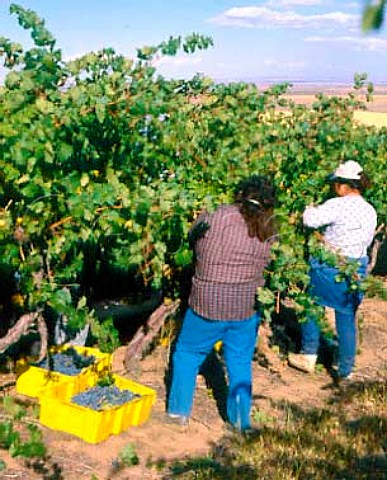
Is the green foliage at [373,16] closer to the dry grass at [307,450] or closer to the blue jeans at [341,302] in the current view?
the dry grass at [307,450]

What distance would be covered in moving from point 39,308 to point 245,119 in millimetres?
2641

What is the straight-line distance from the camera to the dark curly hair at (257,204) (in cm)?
405

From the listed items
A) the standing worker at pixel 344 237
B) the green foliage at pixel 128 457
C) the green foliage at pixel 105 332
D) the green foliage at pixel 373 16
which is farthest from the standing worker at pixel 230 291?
the green foliage at pixel 373 16

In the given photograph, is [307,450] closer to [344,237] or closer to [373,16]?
[344,237]

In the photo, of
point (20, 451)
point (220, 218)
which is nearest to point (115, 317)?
point (220, 218)

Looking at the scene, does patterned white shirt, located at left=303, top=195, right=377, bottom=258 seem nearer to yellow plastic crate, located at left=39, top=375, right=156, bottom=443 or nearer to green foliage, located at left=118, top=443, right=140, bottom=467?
yellow plastic crate, located at left=39, top=375, right=156, bottom=443

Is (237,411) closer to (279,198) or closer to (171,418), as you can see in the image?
(171,418)

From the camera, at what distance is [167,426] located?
14.3ft

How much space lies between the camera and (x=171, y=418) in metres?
4.42

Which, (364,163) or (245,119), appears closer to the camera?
(245,119)

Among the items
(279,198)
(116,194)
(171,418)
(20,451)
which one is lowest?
(171,418)

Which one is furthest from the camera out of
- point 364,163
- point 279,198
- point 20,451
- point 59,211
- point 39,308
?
point 364,163

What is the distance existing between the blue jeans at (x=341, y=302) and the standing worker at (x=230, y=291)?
1.01m

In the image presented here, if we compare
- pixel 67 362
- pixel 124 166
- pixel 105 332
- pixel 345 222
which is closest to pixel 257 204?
pixel 124 166
